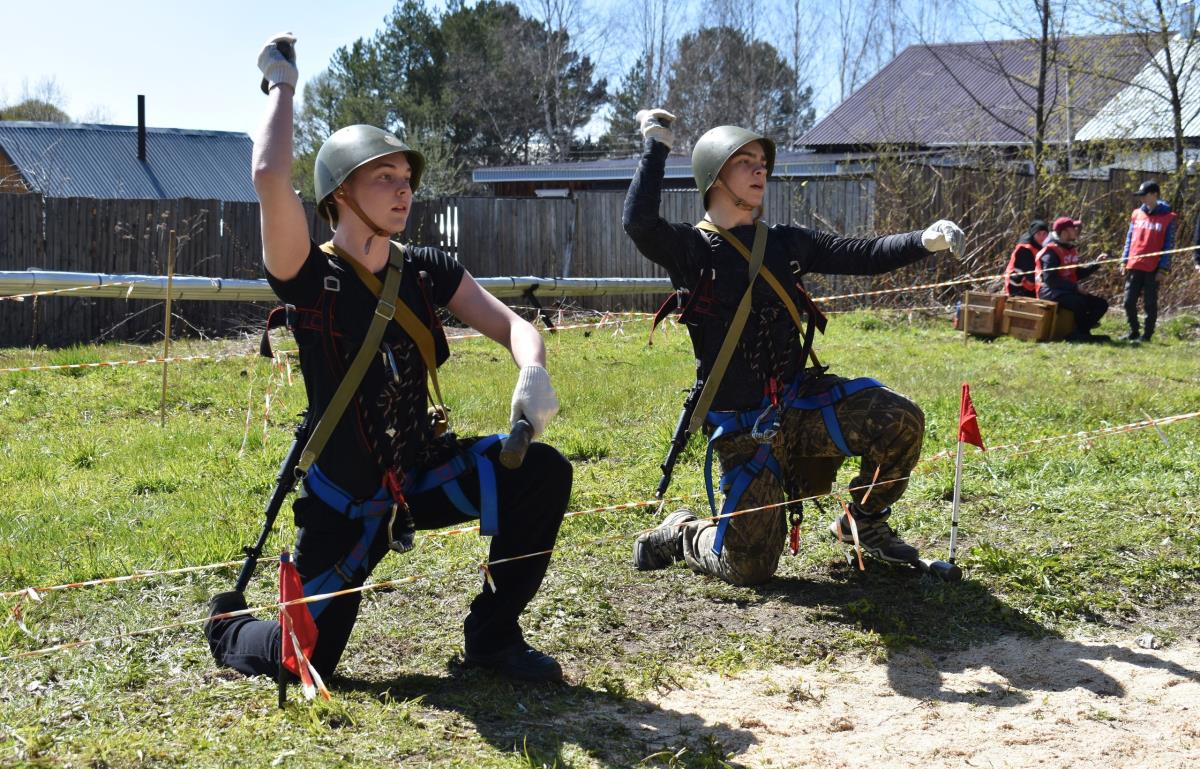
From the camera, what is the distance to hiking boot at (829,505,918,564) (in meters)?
5.12

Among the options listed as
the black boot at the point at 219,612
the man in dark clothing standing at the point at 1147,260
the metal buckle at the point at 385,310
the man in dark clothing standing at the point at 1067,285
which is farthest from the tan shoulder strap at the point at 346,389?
the man in dark clothing standing at the point at 1147,260

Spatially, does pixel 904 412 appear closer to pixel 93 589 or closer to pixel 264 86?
pixel 264 86

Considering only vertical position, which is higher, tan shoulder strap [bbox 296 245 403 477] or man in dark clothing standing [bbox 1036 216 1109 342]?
man in dark clothing standing [bbox 1036 216 1109 342]

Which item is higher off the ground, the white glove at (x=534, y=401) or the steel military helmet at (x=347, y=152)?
the steel military helmet at (x=347, y=152)

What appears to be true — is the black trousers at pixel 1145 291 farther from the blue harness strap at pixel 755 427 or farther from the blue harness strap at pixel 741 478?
the blue harness strap at pixel 741 478

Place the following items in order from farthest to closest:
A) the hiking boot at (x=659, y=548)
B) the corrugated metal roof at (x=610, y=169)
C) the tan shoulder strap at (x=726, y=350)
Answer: the corrugated metal roof at (x=610, y=169)
the hiking boot at (x=659, y=548)
the tan shoulder strap at (x=726, y=350)

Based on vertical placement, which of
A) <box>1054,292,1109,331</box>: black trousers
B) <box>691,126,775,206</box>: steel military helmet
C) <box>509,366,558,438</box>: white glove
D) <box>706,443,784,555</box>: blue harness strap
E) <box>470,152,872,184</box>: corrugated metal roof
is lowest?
<box>706,443,784,555</box>: blue harness strap

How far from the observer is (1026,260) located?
1502cm

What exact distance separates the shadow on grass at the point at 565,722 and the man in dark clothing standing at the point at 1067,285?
11207 millimetres

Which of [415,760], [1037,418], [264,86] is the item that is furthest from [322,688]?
[1037,418]

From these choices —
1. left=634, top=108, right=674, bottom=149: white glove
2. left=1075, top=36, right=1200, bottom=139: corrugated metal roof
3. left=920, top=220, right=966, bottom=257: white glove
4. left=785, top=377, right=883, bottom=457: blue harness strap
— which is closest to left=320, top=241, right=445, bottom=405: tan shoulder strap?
left=634, top=108, right=674, bottom=149: white glove

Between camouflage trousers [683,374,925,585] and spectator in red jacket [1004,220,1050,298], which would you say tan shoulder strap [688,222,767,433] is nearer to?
camouflage trousers [683,374,925,585]

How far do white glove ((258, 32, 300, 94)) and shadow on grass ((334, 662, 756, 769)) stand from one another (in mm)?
1968

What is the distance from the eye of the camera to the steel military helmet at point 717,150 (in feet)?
15.8
